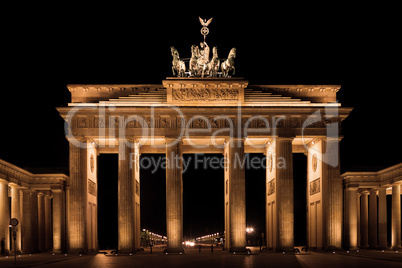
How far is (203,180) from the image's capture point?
9456 cm

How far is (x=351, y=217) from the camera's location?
181ft

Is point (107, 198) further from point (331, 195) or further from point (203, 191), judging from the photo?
point (331, 195)

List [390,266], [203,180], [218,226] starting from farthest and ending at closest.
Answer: [218,226]
[203,180]
[390,266]

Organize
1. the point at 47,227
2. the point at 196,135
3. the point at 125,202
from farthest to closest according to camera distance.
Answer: the point at 47,227, the point at 196,135, the point at 125,202

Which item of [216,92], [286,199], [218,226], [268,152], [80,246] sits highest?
[216,92]

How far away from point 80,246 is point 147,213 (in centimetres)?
5580

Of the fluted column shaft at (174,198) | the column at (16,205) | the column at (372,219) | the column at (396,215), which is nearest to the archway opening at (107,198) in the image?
the column at (16,205)

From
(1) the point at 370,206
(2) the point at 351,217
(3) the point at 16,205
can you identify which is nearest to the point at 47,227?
(3) the point at 16,205

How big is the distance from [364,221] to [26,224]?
1359 inches

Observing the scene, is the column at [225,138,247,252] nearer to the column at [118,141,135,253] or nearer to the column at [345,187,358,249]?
the column at [118,141,135,253]

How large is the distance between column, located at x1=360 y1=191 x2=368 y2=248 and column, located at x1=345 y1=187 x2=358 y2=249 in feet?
12.7

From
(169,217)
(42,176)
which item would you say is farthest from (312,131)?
(42,176)

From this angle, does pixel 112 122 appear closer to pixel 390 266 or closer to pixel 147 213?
pixel 390 266

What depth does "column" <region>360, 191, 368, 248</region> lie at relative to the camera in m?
60.8
